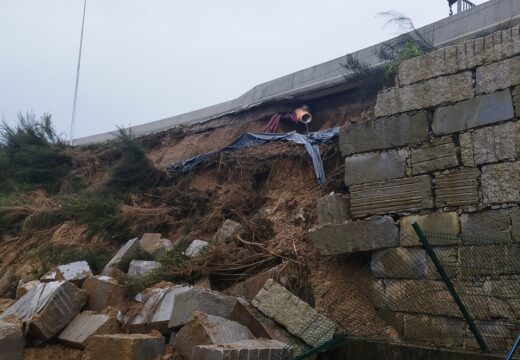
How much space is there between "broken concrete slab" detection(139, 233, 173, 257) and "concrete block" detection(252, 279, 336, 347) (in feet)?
7.14

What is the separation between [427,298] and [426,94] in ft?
6.55

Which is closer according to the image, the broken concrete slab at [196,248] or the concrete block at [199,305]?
the concrete block at [199,305]

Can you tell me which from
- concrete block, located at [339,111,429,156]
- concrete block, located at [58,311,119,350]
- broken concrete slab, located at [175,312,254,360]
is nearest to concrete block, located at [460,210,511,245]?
concrete block, located at [339,111,429,156]

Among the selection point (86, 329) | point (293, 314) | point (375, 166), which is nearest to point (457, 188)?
point (375, 166)

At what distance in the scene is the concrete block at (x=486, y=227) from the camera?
4672 mm

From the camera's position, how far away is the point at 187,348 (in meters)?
4.87

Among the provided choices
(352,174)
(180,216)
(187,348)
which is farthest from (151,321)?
(180,216)

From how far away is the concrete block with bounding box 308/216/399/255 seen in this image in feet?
17.4

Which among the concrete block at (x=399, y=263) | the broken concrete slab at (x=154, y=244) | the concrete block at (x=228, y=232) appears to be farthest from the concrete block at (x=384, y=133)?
the broken concrete slab at (x=154, y=244)

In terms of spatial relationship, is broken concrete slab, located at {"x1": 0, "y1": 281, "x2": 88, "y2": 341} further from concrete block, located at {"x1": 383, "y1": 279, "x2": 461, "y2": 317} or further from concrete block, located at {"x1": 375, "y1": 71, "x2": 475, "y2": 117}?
concrete block, located at {"x1": 375, "y1": 71, "x2": 475, "y2": 117}

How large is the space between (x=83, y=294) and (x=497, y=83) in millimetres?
4984

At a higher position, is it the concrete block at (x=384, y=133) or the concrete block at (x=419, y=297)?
the concrete block at (x=384, y=133)

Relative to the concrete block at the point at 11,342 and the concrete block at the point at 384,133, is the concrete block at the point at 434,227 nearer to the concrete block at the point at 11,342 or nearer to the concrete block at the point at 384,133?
the concrete block at the point at 384,133

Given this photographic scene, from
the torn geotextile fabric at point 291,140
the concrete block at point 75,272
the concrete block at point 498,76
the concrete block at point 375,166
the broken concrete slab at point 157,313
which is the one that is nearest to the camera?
the concrete block at point 498,76
